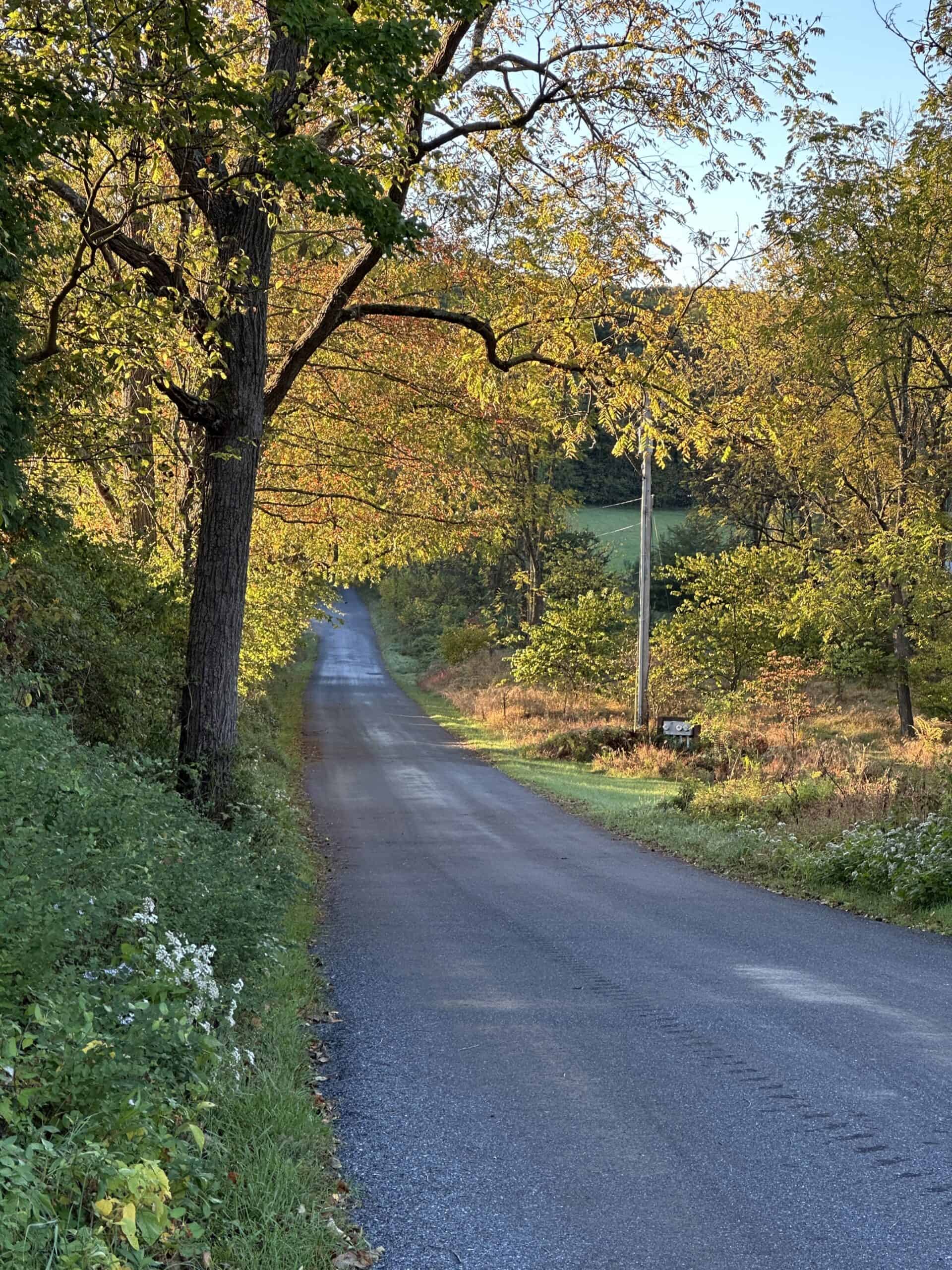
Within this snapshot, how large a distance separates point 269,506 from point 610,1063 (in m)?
11.5

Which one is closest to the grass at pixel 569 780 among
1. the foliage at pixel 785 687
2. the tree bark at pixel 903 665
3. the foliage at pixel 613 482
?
the foliage at pixel 785 687

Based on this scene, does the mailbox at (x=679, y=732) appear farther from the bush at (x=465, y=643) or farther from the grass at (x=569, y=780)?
the bush at (x=465, y=643)

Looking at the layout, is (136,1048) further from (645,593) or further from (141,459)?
(645,593)

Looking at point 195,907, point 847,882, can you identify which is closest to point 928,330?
point 847,882

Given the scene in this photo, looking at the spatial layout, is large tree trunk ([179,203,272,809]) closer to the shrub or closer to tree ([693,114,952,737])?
tree ([693,114,952,737])

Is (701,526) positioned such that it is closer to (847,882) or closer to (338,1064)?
(847,882)

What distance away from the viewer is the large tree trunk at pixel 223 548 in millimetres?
9312

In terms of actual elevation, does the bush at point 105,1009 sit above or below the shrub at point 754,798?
above

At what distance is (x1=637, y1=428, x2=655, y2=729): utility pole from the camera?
23.5 m

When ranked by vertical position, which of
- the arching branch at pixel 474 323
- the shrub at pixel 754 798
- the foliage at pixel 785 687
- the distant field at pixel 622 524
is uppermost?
the distant field at pixel 622 524

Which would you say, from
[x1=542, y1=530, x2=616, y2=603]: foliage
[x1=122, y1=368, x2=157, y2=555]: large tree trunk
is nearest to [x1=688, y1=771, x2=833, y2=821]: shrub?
[x1=122, y1=368, x2=157, y2=555]: large tree trunk

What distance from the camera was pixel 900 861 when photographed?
426 inches

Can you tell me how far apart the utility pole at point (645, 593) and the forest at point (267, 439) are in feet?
10.4

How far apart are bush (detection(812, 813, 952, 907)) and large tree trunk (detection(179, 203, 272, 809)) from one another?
6819mm
